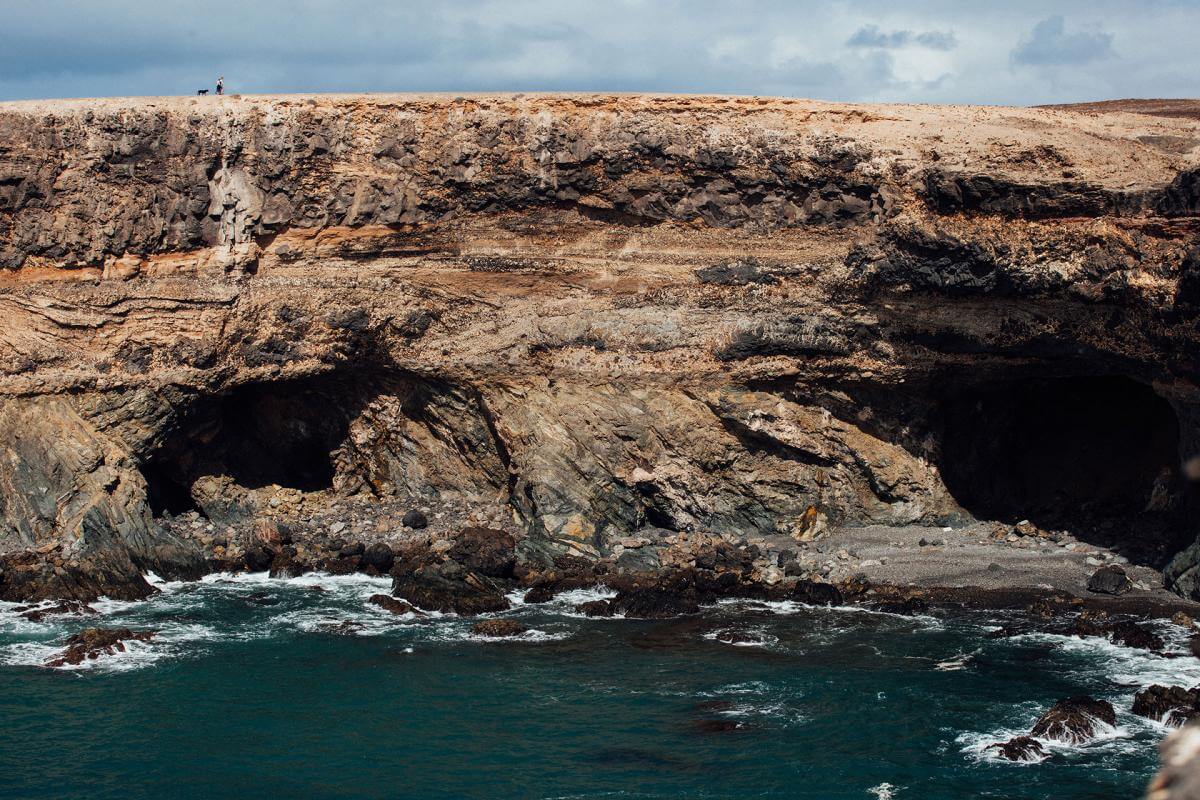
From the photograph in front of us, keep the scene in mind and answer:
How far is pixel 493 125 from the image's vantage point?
115 ft

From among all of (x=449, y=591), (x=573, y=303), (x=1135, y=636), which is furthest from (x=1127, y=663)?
(x=573, y=303)

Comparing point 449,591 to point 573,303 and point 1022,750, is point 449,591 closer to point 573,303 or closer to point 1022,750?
point 573,303

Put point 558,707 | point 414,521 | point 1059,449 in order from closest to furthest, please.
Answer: point 558,707 → point 414,521 → point 1059,449

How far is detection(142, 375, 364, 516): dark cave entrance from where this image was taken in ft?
123

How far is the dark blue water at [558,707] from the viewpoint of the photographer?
66.8 feet

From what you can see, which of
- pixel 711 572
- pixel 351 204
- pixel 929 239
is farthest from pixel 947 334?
pixel 351 204

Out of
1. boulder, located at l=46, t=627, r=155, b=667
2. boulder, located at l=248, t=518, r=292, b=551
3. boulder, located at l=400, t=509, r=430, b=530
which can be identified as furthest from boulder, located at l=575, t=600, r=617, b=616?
boulder, located at l=248, t=518, r=292, b=551

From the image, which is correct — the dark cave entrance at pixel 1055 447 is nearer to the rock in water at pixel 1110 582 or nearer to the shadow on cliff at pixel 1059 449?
the shadow on cliff at pixel 1059 449

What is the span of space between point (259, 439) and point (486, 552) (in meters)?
10.7

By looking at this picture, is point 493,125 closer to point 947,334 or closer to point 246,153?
point 246,153

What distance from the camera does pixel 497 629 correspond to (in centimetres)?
2867

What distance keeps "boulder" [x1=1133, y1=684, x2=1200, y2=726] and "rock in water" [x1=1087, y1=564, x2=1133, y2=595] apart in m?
A: 7.46

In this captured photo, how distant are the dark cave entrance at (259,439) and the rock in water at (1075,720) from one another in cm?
2373

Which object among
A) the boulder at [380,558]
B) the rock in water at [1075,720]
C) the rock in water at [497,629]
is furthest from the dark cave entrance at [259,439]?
the rock in water at [1075,720]
